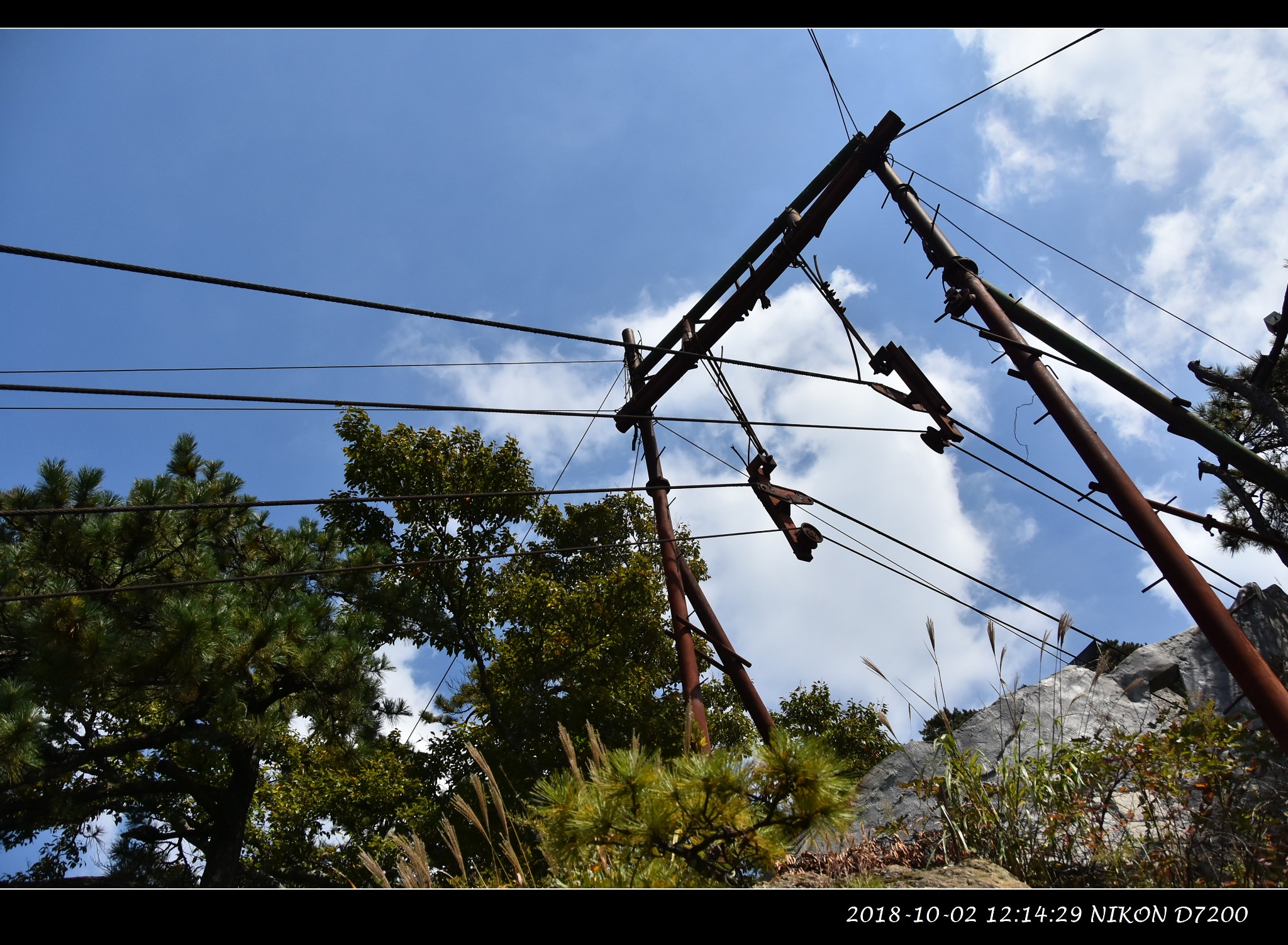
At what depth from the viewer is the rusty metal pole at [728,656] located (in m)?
6.61

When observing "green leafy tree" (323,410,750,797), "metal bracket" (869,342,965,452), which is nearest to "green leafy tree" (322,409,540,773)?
"green leafy tree" (323,410,750,797)

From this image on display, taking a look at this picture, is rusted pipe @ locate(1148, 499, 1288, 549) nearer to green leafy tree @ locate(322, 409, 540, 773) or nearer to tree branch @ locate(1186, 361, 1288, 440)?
tree branch @ locate(1186, 361, 1288, 440)

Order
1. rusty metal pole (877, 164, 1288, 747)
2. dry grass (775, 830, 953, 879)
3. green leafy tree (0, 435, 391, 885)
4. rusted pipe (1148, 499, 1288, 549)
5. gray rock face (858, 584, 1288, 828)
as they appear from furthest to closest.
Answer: green leafy tree (0, 435, 391, 885)
gray rock face (858, 584, 1288, 828)
rusted pipe (1148, 499, 1288, 549)
rusty metal pole (877, 164, 1288, 747)
dry grass (775, 830, 953, 879)

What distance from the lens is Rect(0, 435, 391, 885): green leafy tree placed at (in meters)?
7.68

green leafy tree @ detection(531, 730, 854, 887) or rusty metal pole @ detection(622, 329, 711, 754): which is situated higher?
rusty metal pole @ detection(622, 329, 711, 754)

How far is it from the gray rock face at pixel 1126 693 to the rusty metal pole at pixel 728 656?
1065mm

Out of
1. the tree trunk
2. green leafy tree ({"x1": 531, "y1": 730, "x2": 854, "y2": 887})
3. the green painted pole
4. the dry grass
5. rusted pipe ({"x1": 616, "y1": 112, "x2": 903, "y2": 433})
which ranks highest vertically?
rusted pipe ({"x1": 616, "y1": 112, "x2": 903, "y2": 433})

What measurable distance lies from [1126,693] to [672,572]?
4.23m

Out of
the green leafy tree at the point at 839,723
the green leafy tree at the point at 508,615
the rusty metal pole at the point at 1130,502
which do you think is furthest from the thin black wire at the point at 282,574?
the green leafy tree at the point at 839,723

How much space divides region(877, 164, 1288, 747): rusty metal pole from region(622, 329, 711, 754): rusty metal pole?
2733mm

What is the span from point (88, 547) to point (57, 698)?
7.16ft

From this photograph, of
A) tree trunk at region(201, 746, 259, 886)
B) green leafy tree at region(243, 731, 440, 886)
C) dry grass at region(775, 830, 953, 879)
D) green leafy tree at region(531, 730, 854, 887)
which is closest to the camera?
green leafy tree at region(531, 730, 854, 887)

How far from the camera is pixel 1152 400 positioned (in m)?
5.51
